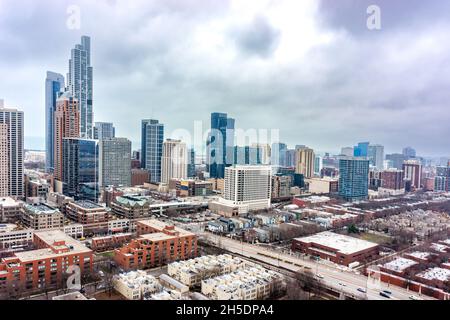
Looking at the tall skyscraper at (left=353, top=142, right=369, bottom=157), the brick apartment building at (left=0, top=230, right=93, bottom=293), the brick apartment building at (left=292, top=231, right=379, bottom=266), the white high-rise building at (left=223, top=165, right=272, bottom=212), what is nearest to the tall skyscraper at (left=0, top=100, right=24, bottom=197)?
the white high-rise building at (left=223, top=165, right=272, bottom=212)

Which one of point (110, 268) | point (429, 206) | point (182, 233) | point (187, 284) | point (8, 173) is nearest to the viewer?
point (187, 284)

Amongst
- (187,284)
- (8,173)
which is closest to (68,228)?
(187,284)

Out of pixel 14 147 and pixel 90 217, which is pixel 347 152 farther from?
pixel 14 147

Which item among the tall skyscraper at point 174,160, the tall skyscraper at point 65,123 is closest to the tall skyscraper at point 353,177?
the tall skyscraper at point 174,160

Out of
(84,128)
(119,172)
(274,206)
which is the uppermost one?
(84,128)

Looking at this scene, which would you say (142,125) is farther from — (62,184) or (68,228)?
(68,228)

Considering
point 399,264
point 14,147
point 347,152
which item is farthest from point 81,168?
point 347,152

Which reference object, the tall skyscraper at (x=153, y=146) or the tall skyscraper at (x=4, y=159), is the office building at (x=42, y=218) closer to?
the tall skyscraper at (x=4, y=159)
